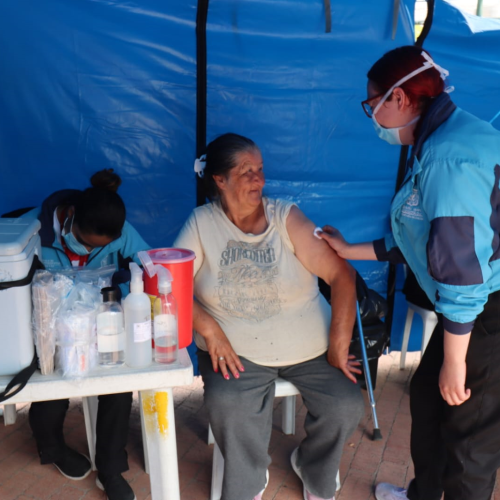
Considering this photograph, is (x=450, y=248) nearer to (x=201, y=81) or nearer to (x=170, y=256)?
(x=170, y=256)

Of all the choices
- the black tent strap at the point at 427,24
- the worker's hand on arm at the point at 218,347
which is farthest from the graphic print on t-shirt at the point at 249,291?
the black tent strap at the point at 427,24

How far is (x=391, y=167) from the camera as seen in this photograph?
128 inches

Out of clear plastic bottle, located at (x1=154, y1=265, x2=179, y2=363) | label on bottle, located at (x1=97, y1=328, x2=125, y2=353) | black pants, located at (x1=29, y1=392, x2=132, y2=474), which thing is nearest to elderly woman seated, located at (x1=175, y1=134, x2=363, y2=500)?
black pants, located at (x1=29, y1=392, x2=132, y2=474)

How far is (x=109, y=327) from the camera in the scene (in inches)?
59.8

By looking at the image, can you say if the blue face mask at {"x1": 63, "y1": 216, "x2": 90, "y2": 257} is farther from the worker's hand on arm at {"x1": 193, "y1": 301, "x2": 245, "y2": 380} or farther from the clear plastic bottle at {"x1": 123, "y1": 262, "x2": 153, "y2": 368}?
the clear plastic bottle at {"x1": 123, "y1": 262, "x2": 153, "y2": 368}

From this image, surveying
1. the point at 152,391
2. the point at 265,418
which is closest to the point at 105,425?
the point at 265,418

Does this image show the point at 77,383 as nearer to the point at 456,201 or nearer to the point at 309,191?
the point at 456,201

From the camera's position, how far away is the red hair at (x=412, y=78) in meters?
1.70

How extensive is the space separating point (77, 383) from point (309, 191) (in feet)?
6.70

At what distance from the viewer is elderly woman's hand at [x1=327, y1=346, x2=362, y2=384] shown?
228 cm

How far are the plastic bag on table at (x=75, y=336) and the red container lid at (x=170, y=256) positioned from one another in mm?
241

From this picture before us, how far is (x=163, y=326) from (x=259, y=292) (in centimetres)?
79

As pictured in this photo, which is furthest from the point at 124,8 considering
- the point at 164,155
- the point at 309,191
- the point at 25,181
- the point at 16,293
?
the point at 16,293

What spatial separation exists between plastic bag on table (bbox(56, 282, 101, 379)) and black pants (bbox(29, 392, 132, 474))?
0.86 meters
